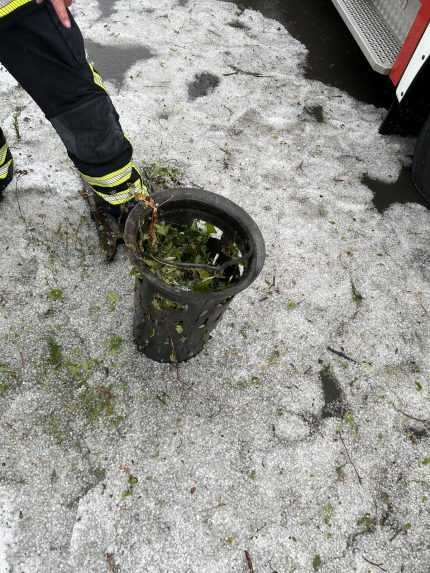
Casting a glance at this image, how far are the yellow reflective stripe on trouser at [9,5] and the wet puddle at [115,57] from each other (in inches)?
66.5

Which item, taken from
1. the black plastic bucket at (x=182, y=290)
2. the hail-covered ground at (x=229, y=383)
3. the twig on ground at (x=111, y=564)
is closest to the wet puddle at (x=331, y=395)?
the hail-covered ground at (x=229, y=383)

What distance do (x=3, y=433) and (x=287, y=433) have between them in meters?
1.10

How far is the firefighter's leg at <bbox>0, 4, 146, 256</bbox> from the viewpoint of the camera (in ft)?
4.48

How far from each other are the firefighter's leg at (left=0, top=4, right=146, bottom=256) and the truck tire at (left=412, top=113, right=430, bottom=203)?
184cm

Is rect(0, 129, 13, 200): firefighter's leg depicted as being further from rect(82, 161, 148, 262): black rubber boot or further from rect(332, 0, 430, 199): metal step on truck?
rect(332, 0, 430, 199): metal step on truck

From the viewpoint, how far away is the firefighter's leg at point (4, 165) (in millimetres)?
2027

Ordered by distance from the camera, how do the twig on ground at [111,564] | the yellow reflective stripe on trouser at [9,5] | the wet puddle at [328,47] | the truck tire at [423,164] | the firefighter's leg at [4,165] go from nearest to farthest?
the yellow reflective stripe on trouser at [9,5] < the twig on ground at [111,564] < the firefighter's leg at [4,165] < the truck tire at [423,164] < the wet puddle at [328,47]

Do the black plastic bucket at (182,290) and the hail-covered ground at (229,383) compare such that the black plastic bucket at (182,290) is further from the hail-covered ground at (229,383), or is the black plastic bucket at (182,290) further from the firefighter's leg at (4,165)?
the firefighter's leg at (4,165)

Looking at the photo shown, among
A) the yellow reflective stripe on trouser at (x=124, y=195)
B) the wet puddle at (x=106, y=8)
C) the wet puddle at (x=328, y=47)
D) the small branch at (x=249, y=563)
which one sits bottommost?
the small branch at (x=249, y=563)

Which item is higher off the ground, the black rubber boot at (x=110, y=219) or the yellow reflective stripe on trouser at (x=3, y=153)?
the yellow reflective stripe on trouser at (x=3, y=153)

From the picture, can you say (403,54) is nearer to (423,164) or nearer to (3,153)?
(423,164)

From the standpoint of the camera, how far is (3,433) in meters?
1.55

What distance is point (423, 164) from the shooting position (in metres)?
2.63

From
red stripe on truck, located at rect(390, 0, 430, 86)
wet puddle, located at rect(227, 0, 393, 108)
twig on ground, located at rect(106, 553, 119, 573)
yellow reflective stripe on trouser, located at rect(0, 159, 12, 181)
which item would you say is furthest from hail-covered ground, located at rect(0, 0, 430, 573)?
wet puddle, located at rect(227, 0, 393, 108)
